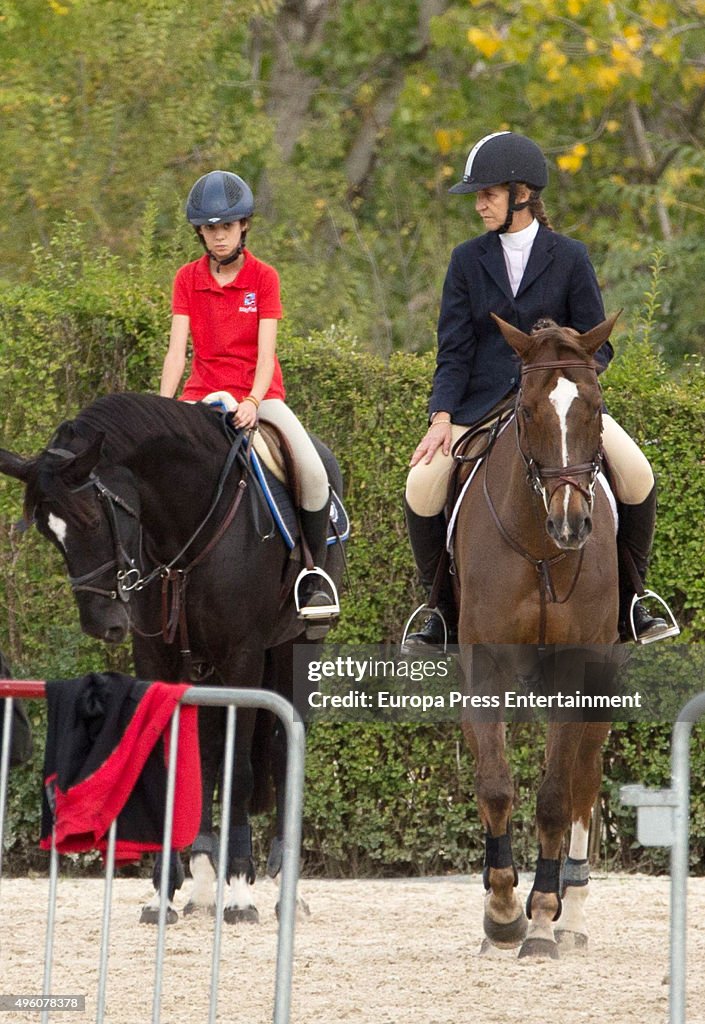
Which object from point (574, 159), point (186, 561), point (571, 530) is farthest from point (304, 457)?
point (574, 159)

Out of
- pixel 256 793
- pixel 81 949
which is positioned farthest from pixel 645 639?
pixel 81 949

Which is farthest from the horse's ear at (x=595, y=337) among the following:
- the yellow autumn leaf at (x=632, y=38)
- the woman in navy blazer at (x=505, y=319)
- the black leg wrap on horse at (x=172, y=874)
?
the yellow autumn leaf at (x=632, y=38)

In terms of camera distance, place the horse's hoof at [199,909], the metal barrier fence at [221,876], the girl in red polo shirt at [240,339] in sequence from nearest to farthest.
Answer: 1. the metal barrier fence at [221,876]
2. the horse's hoof at [199,909]
3. the girl in red polo shirt at [240,339]

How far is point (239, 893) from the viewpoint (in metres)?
7.47

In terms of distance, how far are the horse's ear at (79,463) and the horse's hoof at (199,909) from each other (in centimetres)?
216

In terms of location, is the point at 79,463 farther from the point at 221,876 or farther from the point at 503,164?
the point at 221,876

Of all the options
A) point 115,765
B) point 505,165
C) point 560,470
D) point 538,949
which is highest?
point 505,165

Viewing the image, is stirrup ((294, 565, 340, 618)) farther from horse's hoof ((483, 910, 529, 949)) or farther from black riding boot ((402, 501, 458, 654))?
horse's hoof ((483, 910, 529, 949))

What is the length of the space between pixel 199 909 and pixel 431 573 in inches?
75.0

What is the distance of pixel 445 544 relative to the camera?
24.1 ft

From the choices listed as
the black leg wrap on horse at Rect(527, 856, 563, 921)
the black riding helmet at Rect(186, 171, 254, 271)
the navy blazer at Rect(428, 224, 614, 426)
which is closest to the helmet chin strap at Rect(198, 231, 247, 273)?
the black riding helmet at Rect(186, 171, 254, 271)

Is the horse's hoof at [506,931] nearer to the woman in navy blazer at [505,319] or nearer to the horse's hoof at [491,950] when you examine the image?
the horse's hoof at [491,950]

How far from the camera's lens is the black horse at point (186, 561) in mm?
6832

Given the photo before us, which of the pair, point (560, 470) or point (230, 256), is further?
point (230, 256)
